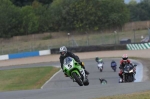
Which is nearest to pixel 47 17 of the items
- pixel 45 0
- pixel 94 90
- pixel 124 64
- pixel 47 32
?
pixel 47 32

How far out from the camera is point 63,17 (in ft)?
273

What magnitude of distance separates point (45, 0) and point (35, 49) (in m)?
48.5

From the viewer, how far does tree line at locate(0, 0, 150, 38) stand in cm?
7950

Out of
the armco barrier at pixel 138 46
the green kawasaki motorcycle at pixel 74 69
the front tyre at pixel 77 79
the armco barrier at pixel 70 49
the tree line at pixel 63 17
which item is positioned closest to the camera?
the front tyre at pixel 77 79

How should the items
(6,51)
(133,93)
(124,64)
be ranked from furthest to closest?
(6,51), (124,64), (133,93)

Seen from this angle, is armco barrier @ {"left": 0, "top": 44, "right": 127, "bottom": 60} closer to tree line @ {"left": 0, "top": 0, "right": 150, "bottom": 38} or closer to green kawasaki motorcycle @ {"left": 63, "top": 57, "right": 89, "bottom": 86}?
tree line @ {"left": 0, "top": 0, "right": 150, "bottom": 38}

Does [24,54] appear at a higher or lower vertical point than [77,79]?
lower

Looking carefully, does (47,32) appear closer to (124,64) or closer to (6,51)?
(6,51)

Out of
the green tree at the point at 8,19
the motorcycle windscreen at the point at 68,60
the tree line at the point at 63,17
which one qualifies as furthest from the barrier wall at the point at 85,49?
the motorcycle windscreen at the point at 68,60

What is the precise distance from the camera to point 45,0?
10325 centimetres

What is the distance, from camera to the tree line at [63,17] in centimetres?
7950

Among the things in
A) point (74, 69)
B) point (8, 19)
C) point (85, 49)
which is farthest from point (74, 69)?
point (8, 19)

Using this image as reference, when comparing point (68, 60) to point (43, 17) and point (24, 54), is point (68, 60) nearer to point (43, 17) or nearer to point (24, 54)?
point (24, 54)

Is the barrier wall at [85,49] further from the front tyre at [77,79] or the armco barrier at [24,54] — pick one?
the front tyre at [77,79]
